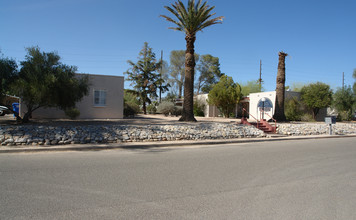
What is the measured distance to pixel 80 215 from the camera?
3.55 m

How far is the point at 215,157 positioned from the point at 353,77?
35.8 m

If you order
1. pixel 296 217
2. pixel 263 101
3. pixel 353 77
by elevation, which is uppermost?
pixel 353 77

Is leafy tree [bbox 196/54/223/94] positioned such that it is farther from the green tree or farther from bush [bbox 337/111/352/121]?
the green tree

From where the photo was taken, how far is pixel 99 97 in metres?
19.7

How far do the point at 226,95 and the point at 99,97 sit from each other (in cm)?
1562

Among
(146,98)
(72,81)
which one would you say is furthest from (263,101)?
→ (146,98)

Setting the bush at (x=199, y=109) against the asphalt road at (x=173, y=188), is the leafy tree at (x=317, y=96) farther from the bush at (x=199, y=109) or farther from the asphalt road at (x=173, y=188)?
the asphalt road at (x=173, y=188)

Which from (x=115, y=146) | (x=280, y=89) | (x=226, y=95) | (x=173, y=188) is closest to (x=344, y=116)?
(x=280, y=89)

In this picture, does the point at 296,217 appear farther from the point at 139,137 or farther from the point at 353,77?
the point at 353,77

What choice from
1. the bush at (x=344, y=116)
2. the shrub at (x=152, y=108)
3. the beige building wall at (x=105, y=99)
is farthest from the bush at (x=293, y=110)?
the shrub at (x=152, y=108)

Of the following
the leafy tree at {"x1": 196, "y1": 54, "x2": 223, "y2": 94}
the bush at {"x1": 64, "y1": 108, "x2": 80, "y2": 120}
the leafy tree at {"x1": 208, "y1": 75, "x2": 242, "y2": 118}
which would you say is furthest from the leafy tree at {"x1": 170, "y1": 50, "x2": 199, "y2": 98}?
the bush at {"x1": 64, "y1": 108, "x2": 80, "y2": 120}

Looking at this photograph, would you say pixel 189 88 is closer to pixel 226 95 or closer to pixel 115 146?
pixel 115 146

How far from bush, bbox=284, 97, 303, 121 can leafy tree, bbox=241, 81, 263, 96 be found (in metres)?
17.2

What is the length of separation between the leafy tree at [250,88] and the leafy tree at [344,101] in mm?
15409
